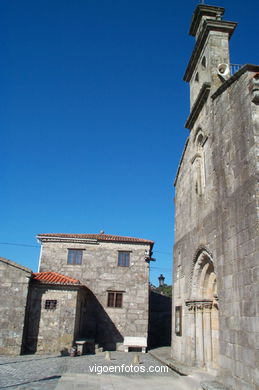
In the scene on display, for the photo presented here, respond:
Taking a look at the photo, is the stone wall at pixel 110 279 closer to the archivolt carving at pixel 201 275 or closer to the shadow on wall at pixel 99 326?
the shadow on wall at pixel 99 326

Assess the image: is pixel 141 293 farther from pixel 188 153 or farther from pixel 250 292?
pixel 250 292

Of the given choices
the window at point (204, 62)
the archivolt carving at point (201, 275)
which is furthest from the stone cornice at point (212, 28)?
the archivolt carving at point (201, 275)

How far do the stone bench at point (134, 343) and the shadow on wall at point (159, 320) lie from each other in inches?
201

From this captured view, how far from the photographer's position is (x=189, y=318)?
1189 cm

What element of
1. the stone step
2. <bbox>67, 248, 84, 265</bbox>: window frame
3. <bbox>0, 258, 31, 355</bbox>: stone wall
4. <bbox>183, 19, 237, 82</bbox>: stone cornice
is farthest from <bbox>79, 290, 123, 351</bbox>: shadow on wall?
<bbox>183, 19, 237, 82</bbox>: stone cornice

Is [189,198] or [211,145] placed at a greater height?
[211,145]

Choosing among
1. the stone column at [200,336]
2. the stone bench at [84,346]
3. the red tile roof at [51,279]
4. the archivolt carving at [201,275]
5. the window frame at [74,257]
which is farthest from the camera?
the window frame at [74,257]

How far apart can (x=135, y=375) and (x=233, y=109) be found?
9226mm

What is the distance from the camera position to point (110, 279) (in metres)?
20.5

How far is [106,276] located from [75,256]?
2.37 meters

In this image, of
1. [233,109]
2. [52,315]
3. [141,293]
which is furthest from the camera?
[141,293]

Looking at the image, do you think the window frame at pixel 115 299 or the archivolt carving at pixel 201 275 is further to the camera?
the window frame at pixel 115 299

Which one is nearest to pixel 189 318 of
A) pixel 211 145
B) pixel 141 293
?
pixel 211 145

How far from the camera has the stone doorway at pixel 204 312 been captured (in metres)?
10.6
